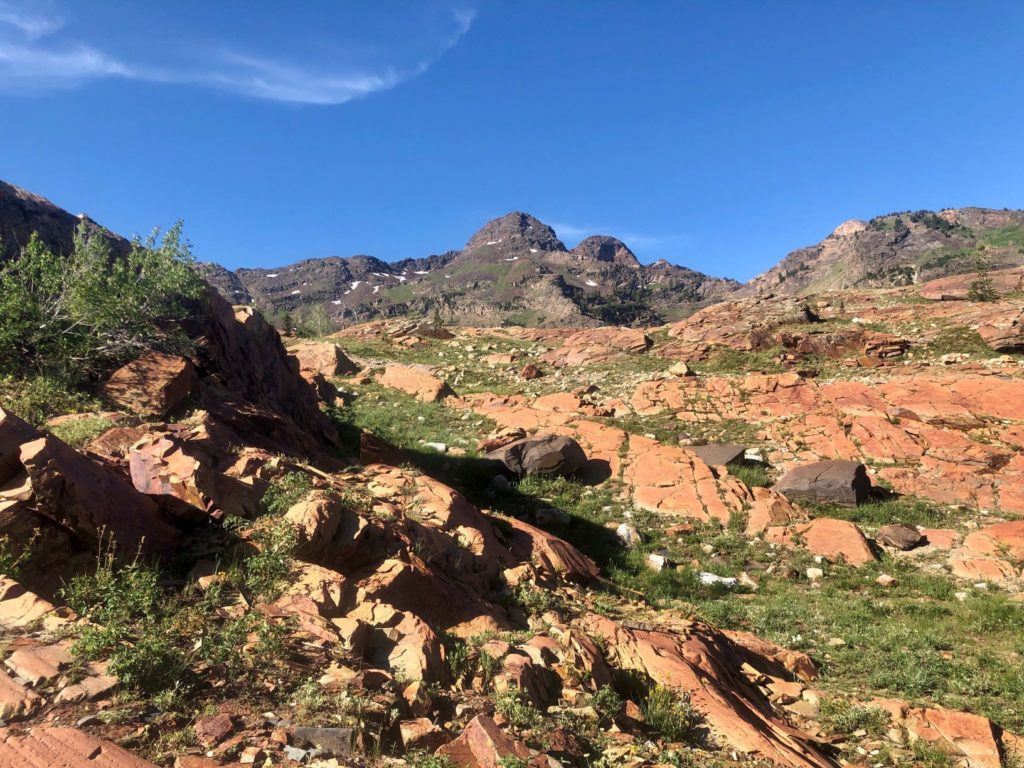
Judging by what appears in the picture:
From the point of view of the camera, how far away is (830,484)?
15891 millimetres

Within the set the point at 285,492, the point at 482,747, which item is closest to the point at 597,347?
the point at 285,492

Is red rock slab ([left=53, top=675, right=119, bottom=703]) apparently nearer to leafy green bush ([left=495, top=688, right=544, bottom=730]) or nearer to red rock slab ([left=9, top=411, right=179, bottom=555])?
red rock slab ([left=9, top=411, right=179, bottom=555])

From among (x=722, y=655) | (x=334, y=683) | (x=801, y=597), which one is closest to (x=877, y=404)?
(x=801, y=597)

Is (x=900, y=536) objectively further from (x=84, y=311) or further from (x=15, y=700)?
(x=84, y=311)

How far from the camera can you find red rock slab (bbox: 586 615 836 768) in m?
5.39

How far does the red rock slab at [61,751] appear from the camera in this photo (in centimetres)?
328

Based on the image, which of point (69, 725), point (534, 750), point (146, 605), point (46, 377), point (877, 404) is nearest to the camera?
point (69, 725)

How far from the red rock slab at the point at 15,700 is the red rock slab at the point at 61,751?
20 centimetres

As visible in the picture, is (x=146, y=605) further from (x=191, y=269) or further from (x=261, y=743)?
(x=191, y=269)

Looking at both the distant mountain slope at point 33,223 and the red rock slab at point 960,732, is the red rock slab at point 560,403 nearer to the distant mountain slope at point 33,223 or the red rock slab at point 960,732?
the distant mountain slope at point 33,223

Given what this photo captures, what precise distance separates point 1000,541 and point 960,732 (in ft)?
30.7

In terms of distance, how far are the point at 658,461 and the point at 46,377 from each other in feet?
51.3

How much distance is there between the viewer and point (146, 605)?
5.06 meters

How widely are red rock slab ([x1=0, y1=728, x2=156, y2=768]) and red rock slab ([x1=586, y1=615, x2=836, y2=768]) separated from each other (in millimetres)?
5058
